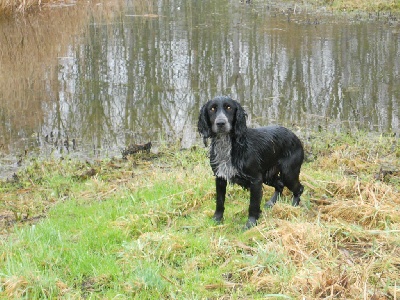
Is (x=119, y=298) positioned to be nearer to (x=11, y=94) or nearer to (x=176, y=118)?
(x=176, y=118)

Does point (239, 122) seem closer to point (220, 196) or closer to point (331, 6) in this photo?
point (220, 196)

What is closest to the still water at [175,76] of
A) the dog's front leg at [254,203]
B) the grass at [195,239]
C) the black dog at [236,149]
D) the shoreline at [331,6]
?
the shoreline at [331,6]

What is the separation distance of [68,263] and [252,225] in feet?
5.92

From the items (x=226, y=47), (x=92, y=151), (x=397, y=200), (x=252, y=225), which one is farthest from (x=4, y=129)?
(x=226, y=47)

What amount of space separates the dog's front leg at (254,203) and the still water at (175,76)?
426cm

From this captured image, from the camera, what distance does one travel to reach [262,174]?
19.4 ft

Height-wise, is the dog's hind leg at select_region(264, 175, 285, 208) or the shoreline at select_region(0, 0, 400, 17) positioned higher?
the shoreline at select_region(0, 0, 400, 17)

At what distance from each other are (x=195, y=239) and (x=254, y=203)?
0.76m

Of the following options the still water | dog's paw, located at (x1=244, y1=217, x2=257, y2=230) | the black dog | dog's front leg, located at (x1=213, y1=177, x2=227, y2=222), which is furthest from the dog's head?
the still water

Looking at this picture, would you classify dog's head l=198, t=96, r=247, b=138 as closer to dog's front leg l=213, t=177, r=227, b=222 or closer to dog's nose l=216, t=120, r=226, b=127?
dog's nose l=216, t=120, r=226, b=127

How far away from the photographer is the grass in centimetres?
433

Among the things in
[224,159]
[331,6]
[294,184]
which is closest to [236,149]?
[224,159]

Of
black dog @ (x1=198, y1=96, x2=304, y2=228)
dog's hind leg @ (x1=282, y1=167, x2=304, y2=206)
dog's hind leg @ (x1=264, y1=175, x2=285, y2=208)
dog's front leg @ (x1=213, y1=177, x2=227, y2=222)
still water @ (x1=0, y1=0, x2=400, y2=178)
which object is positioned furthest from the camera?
still water @ (x1=0, y1=0, x2=400, y2=178)

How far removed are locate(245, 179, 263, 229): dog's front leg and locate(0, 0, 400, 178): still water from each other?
14.0 feet
